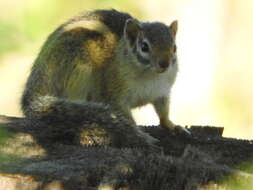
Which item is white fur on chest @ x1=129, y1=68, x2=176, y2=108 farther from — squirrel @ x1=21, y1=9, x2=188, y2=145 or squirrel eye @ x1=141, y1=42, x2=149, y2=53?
squirrel eye @ x1=141, y1=42, x2=149, y2=53

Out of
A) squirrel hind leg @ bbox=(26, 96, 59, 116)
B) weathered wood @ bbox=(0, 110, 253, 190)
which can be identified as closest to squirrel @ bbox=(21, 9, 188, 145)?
squirrel hind leg @ bbox=(26, 96, 59, 116)

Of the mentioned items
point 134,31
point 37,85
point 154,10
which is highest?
point 154,10

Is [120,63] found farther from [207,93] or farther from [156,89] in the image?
[207,93]

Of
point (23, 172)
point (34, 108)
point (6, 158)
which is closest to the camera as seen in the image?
point (23, 172)

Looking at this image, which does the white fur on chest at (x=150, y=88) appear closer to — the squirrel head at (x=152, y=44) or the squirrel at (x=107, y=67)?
the squirrel at (x=107, y=67)

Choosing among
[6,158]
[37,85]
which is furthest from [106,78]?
[6,158]

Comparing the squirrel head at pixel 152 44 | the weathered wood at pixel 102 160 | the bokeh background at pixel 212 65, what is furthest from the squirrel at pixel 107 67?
the bokeh background at pixel 212 65
